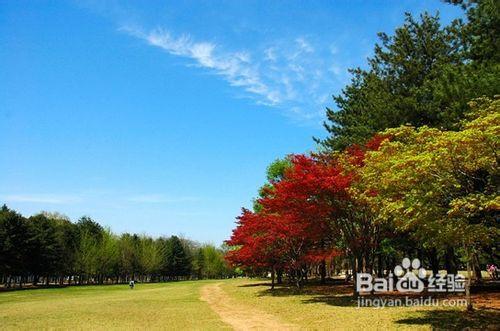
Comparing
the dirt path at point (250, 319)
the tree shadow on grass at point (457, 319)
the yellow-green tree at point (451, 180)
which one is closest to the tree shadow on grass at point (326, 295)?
the dirt path at point (250, 319)

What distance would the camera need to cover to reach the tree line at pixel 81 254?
→ 65750 millimetres

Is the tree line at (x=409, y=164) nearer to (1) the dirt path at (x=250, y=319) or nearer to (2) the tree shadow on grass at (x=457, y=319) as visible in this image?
(2) the tree shadow on grass at (x=457, y=319)

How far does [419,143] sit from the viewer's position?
51.2ft

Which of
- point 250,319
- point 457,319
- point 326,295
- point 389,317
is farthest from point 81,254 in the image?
point 457,319

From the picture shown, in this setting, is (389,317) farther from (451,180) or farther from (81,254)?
(81,254)

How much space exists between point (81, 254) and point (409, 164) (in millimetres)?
80067

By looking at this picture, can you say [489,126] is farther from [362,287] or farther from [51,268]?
[51,268]

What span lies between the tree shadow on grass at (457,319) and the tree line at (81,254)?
6364 centimetres

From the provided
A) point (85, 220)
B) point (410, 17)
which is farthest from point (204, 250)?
point (410, 17)

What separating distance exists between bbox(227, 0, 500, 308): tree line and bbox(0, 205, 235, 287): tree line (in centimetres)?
4472

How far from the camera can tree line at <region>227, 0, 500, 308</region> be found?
43.5 feet

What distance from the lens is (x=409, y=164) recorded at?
1350 centimetres

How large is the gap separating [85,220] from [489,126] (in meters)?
95.4

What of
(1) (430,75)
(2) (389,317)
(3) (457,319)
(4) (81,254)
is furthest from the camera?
(4) (81,254)
